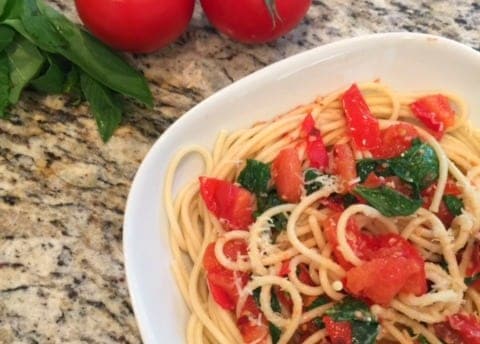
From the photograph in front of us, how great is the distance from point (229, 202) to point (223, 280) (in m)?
0.14

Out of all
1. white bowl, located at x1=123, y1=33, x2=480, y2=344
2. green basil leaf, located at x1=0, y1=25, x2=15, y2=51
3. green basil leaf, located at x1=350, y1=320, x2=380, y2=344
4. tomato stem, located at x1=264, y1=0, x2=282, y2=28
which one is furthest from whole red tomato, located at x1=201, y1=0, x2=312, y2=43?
green basil leaf, located at x1=350, y1=320, x2=380, y2=344

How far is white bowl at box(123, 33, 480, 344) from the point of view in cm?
124

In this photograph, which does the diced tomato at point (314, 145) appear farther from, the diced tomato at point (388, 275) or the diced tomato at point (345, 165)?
the diced tomato at point (388, 275)

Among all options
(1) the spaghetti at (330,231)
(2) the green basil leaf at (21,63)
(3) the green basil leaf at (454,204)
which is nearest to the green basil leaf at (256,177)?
(1) the spaghetti at (330,231)

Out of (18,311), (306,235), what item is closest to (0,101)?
(18,311)

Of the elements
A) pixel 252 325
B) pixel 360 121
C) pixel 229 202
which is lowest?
pixel 252 325

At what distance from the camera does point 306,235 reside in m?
1.33

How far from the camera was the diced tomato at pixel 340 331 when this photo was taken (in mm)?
1187

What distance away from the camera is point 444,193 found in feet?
4.39

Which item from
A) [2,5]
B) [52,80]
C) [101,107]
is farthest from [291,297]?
[2,5]

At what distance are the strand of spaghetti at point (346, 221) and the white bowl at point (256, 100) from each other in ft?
0.90

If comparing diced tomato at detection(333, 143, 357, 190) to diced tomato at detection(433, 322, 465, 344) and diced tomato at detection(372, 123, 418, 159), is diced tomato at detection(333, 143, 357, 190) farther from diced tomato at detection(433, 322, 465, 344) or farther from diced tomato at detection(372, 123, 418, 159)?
diced tomato at detection(433, 322, 465, 344)

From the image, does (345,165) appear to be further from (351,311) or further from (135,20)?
(135,20)

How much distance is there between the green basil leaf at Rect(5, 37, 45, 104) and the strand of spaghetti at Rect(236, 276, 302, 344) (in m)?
0.57
